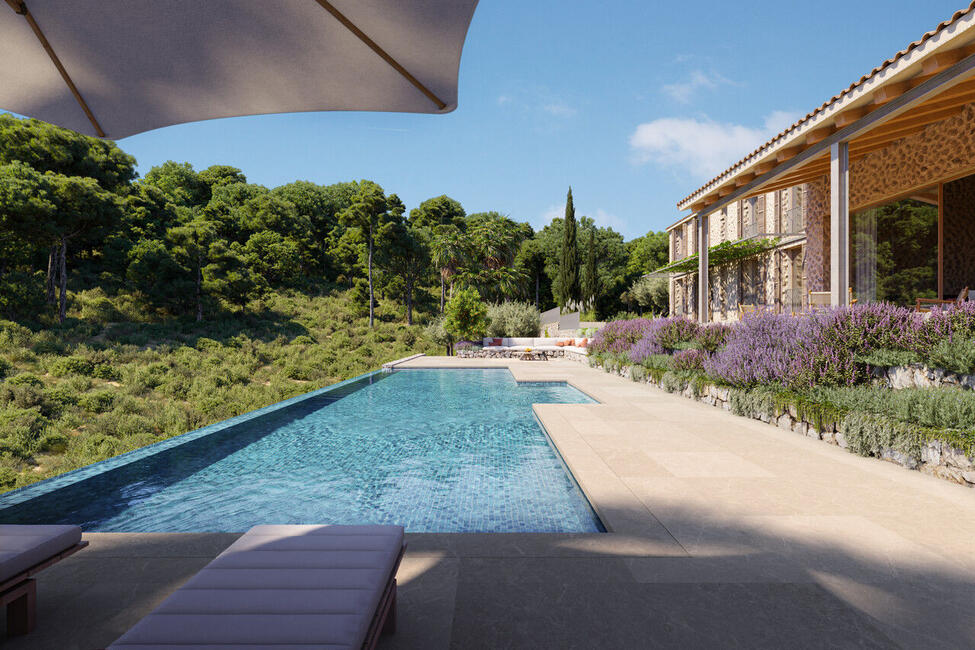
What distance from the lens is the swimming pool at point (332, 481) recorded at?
3400 mm

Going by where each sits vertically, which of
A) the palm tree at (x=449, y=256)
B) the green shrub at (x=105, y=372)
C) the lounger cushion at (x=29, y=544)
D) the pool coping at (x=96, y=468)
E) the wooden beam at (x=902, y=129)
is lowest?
the green shrub at (x=105, y=372)

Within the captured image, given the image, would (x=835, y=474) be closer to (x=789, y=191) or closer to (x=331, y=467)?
(x=331, y=467)

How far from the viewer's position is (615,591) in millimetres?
2045

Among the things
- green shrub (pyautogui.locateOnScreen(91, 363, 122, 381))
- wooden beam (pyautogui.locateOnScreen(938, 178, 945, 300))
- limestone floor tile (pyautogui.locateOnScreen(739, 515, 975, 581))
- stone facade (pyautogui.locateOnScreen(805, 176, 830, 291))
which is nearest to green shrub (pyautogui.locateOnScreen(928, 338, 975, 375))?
limestone floor tile (pyautogui.locateOnScreen(739, 515, 975, 581))

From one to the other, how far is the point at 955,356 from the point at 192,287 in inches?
1025

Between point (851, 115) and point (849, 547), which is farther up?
point (851, 115)

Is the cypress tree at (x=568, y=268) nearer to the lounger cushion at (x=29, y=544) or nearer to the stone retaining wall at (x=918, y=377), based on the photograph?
the stone retaining wall at (x=918, y=377)

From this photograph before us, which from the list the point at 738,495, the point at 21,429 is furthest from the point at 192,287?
the point at 738,495

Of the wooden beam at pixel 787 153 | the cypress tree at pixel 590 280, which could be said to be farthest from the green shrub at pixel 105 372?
the cypress tree at pixel 590 280

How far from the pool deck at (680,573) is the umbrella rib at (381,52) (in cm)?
227

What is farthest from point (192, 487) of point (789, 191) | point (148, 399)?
point (789, 191)

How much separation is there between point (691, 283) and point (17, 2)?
2386 centimetres

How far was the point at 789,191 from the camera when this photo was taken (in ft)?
51.6

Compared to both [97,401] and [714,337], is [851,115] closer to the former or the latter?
[714,337]
